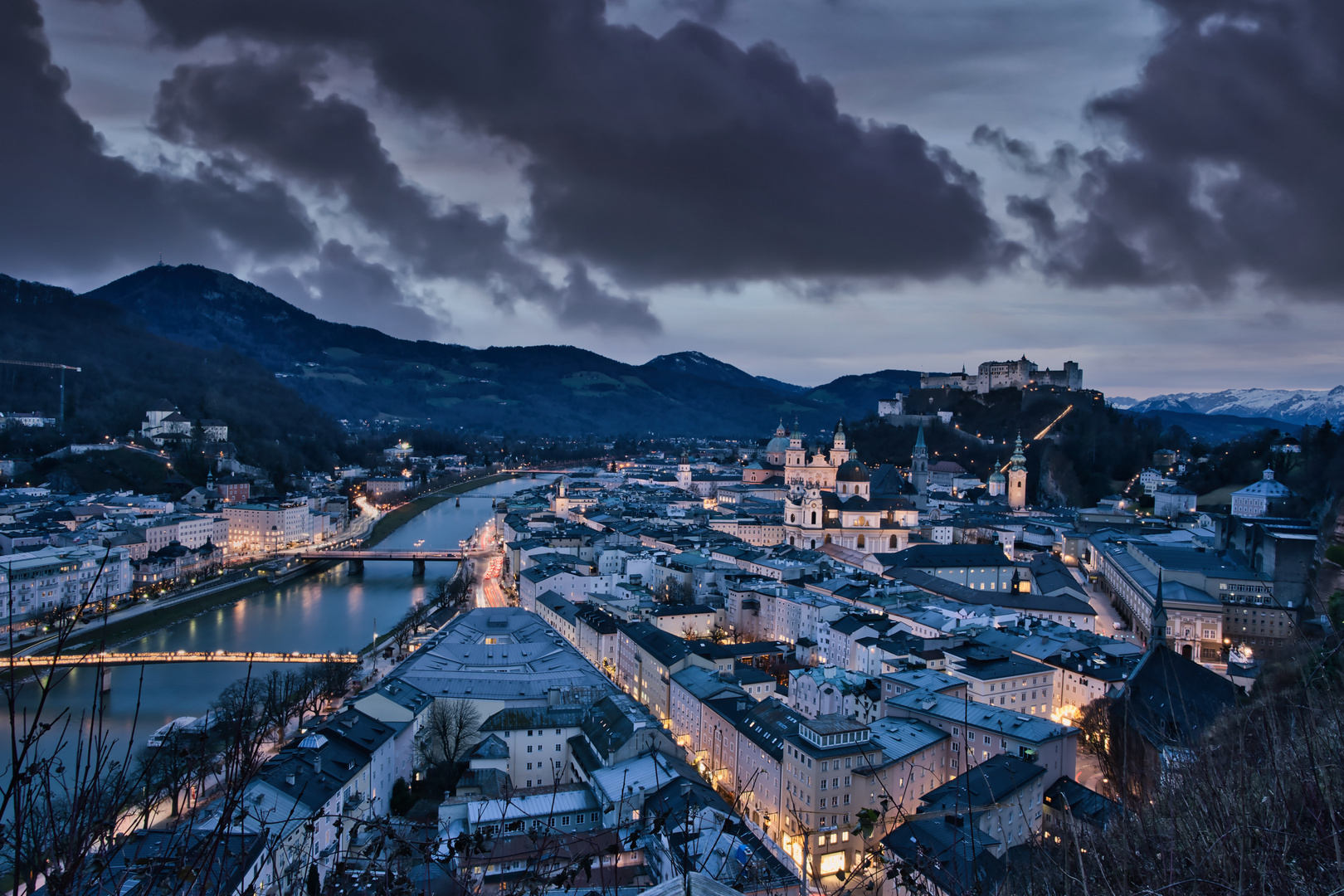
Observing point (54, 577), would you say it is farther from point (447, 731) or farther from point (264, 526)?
point (447, 731)

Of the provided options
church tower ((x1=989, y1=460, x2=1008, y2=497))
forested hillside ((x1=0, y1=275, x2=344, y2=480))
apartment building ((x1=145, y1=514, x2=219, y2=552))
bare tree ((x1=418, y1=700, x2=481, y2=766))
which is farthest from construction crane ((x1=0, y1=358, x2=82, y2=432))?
church tower ((x1=989, y1=460, x2=1008, y2=497))

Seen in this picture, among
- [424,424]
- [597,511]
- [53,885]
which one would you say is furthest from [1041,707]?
[424,424]

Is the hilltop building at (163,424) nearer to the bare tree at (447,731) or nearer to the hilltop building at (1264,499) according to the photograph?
the bare tree at (447,731)

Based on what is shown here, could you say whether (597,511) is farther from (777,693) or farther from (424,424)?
(424,424)

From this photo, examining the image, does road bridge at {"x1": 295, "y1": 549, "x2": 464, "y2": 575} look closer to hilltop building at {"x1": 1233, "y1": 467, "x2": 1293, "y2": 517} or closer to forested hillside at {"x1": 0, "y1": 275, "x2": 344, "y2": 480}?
forested hillside at {"x1": 0, "y1": 275, "x2": 344, "y2": 480}

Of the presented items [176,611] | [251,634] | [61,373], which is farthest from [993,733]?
[61,373]

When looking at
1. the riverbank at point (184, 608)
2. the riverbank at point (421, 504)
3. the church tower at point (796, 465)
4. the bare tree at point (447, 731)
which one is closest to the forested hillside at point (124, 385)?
the riverbank at point (421, 504)
